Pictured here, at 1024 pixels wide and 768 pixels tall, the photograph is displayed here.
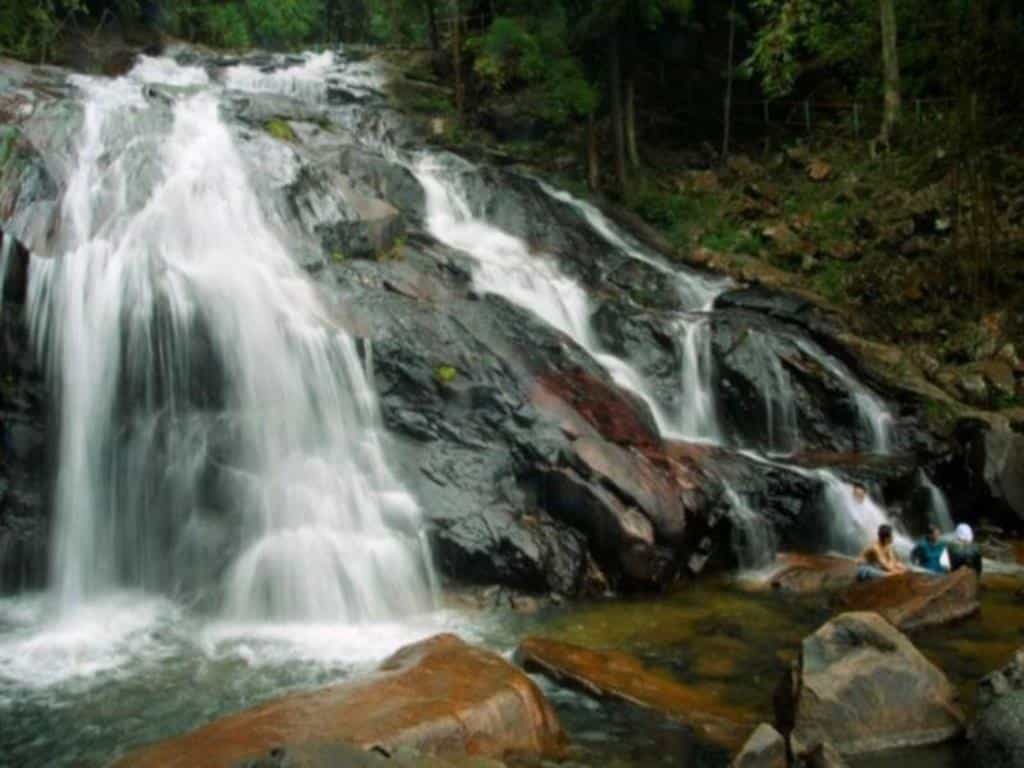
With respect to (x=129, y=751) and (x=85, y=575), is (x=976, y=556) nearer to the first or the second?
(x=129, y=751)

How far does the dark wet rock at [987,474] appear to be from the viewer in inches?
538

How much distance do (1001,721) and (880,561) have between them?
A: 506 cm

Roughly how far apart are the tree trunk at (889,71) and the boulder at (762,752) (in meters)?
20.0

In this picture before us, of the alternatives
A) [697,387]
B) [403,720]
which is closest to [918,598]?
[403,720]

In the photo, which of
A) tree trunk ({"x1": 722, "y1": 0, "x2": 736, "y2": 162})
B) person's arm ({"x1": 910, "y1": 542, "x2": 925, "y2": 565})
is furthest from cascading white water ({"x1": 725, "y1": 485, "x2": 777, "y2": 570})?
tree trunk ({"x1": 722, "y1": 0, "x2": 736, "y2": 162})

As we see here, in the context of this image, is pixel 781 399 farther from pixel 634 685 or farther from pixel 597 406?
pixel 634 685

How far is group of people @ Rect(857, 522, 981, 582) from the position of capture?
10.6 m

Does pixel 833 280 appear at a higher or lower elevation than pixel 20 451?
higher

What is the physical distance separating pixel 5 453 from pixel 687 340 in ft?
34.5

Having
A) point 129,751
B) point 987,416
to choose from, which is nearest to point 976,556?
point 987,416

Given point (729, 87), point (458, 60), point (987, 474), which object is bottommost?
point (987, 474)

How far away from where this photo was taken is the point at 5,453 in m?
10.5

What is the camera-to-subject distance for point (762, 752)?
19.4 ft

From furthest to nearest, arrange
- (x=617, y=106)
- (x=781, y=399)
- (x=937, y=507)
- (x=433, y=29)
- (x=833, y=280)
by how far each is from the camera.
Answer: (x=433, y=29), (x=617, y=106), (x=833, y=280), (x=781, y=399), (x=937, y=507)
